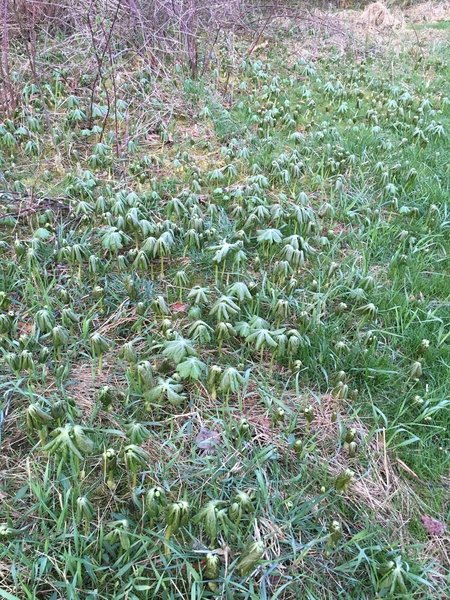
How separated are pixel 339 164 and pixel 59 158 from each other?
2.00 m

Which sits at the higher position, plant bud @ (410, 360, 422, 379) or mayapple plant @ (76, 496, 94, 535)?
plant bud @ (410, 360, 422, 379)

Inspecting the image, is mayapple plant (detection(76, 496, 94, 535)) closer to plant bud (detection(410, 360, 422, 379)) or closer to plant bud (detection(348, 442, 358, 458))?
plant bud (detection(348, 442, 358, 458))

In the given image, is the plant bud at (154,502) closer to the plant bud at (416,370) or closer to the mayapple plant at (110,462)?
the mayapple plant at (110,462)

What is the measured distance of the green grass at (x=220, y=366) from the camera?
180cm

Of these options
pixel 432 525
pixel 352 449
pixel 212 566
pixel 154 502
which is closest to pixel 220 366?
pixel 352 449

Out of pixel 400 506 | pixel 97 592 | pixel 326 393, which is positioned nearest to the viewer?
pixel 97 592

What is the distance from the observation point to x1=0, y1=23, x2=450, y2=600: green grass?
70.9 inches

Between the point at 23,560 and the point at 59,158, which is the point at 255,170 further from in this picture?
the point at 23,560

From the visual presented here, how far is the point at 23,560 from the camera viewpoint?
1719mm

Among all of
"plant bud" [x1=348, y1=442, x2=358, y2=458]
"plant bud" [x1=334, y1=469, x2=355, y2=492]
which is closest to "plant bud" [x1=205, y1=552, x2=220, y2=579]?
"plant bud" [x1=334, y1=469, x2=355, y2=492]

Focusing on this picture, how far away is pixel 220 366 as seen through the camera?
2.46 metres

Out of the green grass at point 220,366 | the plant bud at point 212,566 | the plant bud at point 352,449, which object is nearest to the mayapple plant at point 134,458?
the green grass at point 220,366

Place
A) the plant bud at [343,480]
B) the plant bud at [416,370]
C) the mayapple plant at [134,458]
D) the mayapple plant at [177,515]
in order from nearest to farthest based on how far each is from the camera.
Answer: the mayapple plant at [177,515]
the mayapple plant at [134,458]
the plant bud at [343,480]
the plant bud at [416,370]

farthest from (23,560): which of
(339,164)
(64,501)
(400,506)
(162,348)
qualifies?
(339,164)
